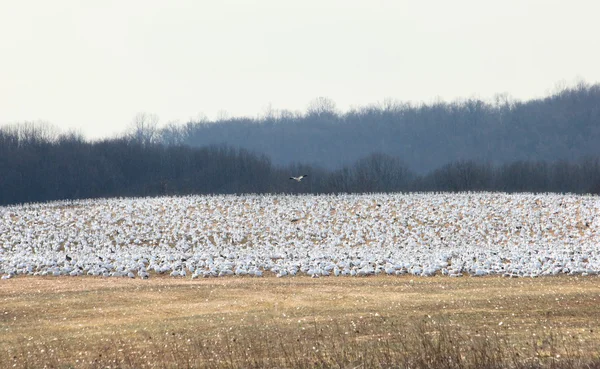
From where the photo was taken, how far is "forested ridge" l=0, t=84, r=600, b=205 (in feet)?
272

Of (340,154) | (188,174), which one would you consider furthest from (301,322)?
(340,154)

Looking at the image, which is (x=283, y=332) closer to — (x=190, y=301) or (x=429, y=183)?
(x=190, y=301)

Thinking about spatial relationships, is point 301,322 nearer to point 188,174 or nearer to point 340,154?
point 188,174

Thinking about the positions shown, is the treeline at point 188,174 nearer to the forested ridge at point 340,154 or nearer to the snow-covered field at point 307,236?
the forested ridge at point 340,154

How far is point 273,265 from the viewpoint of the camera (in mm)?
29641

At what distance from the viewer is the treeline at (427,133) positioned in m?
137

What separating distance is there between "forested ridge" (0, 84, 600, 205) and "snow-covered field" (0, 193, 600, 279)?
2589 cm

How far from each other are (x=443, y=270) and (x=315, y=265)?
515 cm

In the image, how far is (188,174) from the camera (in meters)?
101

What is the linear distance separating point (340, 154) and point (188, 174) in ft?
185

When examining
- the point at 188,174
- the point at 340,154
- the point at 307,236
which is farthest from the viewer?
the point at 340,154

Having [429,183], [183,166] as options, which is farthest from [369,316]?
[183,166]

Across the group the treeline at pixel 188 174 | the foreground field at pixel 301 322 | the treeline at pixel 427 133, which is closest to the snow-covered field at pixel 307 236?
the foreground field at pixel 301 322

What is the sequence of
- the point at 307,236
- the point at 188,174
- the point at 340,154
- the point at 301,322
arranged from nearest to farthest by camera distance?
1. the point at 301,322
2. the point at 307,236
3. the point at 188,174
4. the point at 340,154
